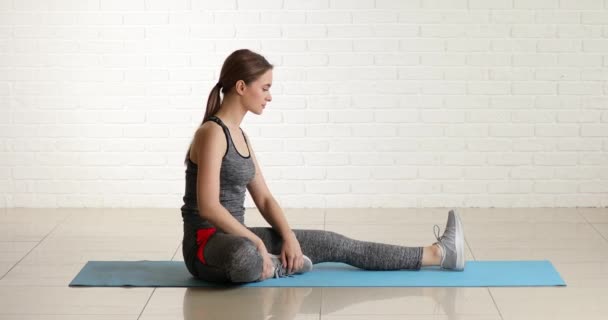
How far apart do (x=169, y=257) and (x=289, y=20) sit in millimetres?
1585

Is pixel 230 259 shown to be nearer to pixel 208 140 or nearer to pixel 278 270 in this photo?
pixel 278 270

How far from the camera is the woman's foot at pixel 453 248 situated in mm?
4020

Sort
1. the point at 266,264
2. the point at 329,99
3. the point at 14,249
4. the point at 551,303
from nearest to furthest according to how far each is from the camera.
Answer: the point at 551,303
the point at 266,264
the point at 14,249
the point at 329,99

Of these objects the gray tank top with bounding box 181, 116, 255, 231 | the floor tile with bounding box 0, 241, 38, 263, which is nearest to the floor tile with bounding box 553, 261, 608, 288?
the gray tank top with bounding box 181, 116, 255, 231

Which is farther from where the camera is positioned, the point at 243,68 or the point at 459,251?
the point at 459,251

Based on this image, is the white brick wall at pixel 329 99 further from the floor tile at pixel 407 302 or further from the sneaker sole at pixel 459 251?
the floor tile at pixel 407 302

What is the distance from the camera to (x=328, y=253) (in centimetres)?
401

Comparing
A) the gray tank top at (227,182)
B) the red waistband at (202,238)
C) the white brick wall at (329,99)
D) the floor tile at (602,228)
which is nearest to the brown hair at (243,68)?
the gray tank top at (227,182)

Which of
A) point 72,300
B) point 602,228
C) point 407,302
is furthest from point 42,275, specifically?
point 602,228

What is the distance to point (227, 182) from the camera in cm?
389

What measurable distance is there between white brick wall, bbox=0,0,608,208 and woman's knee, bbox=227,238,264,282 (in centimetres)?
176

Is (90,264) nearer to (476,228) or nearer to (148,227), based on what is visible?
(148,227)

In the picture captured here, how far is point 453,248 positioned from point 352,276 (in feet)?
1.38

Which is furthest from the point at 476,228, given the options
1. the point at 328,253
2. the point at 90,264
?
the point at 90,264
